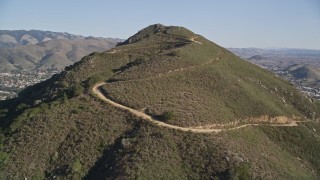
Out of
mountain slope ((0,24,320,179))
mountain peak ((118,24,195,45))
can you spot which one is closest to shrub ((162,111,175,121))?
mountain slope ((0,24,320,179))

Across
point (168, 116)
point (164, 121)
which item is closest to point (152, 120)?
point (164, 121)

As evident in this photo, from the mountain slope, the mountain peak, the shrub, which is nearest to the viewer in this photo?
the mountain slope

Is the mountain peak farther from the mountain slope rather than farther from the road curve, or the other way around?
the road curve

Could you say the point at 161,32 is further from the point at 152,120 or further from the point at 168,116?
the point at 168,116

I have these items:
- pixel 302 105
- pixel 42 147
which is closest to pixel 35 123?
pixel 42 147

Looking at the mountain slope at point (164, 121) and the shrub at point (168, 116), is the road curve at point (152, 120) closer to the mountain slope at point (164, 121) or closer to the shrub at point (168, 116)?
the mountain slope at point (164, 121)

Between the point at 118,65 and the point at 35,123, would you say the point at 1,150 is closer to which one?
the point at 35,123
